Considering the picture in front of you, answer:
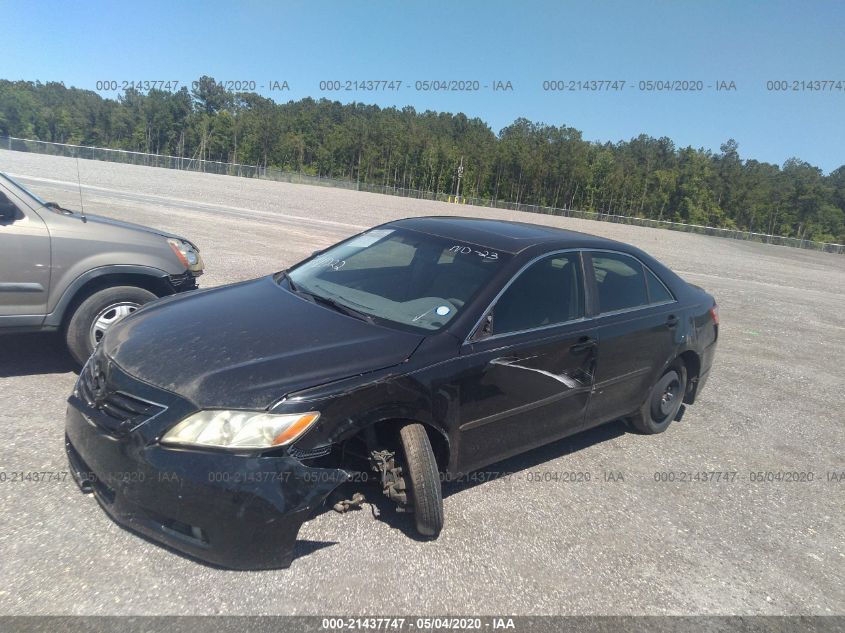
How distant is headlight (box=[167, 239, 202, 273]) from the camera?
18.5ft

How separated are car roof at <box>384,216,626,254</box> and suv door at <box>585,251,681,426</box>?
180 mm

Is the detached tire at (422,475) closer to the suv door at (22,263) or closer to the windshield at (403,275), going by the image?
the windshield at (403,275)

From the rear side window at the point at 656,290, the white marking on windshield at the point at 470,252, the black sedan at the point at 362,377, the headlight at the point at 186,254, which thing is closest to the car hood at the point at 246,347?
the black sedan at the point at 362,377

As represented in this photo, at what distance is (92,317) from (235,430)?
286 cm

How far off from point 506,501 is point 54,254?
12.7ft

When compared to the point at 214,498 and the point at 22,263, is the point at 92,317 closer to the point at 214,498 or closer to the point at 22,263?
the point at 22,263

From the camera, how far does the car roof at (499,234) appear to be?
14.6 feet

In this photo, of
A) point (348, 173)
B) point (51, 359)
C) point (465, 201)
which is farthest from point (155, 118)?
point (51, 359)

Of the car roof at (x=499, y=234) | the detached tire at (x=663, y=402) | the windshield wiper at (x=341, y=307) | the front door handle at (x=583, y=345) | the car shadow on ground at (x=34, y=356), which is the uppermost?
the car roof at (x=499, y=234)

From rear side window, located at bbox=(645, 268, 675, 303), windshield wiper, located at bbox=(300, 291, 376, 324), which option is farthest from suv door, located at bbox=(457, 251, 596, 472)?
rear side window, located at bbox=(645, 268, 675, 303)

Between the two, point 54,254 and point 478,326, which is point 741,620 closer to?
point 478,326

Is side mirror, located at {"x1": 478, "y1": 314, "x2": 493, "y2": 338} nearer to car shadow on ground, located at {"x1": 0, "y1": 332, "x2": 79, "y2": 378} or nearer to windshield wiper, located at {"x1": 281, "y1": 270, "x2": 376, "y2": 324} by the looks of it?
windshield wiper, located at {"x1": 281, "y1": 270, "x2": 376, "y2": 324}

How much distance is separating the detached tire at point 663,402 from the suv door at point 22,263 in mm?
4836

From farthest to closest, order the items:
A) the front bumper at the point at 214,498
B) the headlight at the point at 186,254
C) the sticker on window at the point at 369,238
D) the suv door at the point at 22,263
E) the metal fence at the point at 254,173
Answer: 1. the metal fence at the point at 254,173
2. the headlight at the point at 186,254
3. the sticker on window at the point at 369,238
4. the suv door at the point at 22,263
5. the front bumper at the point at 214,498
